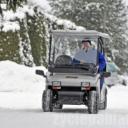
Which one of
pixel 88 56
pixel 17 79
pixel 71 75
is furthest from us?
pixel 17 79

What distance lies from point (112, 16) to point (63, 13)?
5.47 meters

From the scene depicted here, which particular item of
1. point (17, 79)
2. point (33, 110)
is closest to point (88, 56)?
point (33, 110)

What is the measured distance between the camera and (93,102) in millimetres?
16203

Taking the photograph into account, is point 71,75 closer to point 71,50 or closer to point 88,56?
point 88,56

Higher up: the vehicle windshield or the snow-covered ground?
the vehicle windshield

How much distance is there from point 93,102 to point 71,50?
80.0 inches

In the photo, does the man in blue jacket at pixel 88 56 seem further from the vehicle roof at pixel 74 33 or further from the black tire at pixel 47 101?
the black tire at pixel 47 101

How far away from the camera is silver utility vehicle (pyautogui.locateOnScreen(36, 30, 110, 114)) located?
16391mm

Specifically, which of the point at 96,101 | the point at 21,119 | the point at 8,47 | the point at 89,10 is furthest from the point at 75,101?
the point at 89,10

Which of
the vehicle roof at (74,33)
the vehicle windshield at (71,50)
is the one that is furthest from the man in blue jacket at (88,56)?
the vehicle roof at (74,33)

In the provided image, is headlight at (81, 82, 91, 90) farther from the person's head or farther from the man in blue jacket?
the person's head

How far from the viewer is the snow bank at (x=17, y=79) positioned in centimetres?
2852

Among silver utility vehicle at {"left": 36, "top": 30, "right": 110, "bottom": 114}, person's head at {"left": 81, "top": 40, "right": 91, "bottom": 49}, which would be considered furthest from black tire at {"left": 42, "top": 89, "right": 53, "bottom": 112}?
person's head at {"left": 81, "top": 40, "right": 91, "bottom": 49}

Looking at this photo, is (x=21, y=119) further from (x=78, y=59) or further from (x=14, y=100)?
(x=14, y=100)
